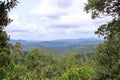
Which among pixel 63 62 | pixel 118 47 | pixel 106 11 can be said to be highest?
pixel 106 11

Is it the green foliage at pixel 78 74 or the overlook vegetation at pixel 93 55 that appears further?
the green foliage at pixel 78 74

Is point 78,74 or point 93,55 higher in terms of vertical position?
point 93,55

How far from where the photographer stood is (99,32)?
23094mm

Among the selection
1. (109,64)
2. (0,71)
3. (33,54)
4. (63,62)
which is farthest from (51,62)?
(0,71)

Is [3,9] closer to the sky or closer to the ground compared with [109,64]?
closer to the sky

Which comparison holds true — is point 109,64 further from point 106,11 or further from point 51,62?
point 51,62

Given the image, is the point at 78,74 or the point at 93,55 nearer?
the point at 93,55

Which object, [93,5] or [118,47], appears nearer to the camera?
[93,5]

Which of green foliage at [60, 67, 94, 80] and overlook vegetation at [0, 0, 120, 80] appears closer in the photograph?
overlook vegetation at [0, 0, 120, 80]

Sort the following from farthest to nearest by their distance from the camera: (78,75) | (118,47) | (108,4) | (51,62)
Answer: (51,62)
(78,75)
(118,47)
(108,4)

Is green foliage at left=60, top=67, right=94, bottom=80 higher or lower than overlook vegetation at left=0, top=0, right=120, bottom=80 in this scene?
lower

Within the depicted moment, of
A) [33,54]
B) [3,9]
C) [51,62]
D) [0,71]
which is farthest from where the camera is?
[51,62]

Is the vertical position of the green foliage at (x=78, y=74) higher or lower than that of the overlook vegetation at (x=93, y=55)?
lower

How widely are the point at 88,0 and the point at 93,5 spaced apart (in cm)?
92
